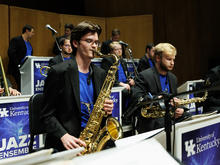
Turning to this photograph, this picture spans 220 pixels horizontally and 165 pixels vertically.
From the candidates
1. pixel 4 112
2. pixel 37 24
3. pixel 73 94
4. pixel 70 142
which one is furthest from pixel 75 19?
pixel 70 142

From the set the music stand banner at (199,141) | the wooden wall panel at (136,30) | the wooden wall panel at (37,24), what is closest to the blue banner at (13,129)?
the music stand banner at (199,141)

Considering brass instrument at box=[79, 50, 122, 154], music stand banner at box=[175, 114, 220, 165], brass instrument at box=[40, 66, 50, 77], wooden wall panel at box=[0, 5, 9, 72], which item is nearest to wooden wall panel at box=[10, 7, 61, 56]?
wooden wall panel at box=[0, 5, 9, 72]

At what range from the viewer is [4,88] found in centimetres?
363

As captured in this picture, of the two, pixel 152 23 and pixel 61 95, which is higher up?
pixel 152 23

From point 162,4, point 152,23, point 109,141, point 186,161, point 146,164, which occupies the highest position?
point 162,4

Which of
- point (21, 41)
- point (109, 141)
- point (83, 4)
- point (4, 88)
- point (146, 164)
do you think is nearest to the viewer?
point (146, 164)

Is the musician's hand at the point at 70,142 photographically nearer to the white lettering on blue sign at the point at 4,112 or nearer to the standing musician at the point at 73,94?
the standing musician at the point at 73,94

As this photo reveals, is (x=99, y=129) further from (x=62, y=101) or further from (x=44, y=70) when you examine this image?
(x=44, y=70)

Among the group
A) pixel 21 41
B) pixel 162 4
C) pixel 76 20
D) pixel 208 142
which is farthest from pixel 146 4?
pixel 208 142

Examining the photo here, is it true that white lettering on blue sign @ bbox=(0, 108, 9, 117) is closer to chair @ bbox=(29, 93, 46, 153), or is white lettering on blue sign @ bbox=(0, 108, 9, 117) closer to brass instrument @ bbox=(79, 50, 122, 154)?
chair @ bbox=(29, 93, 46, 153)

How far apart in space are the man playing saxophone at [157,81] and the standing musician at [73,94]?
93cm

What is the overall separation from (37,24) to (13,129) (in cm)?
522

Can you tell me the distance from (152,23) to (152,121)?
19.6ft

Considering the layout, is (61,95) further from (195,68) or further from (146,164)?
(195,68)
